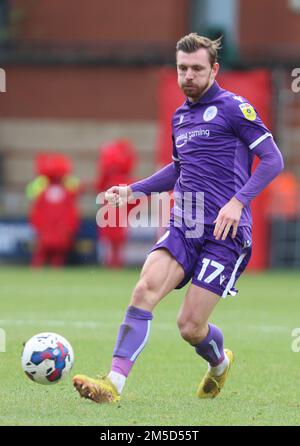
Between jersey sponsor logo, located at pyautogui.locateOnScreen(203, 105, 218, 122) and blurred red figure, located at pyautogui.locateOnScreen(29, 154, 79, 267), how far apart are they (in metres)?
13.1

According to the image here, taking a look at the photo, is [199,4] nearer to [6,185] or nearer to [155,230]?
[6,185]

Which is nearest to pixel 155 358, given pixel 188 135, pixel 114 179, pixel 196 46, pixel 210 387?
pixel 210 387

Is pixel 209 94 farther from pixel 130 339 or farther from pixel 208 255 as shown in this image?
pixel 130 339

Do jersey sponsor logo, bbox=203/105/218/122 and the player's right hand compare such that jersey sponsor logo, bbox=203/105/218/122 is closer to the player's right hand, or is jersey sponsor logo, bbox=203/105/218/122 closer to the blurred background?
the player's right hand

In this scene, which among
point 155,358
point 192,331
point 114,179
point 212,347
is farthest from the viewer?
point 114,179

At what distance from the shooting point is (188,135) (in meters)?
8.11

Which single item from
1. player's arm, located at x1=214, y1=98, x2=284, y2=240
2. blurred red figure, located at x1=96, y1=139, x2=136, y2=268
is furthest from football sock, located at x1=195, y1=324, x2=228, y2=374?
blurred red figure, located at x1=96, y1=139, x2=136, y2=268

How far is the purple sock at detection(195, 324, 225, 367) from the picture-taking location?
8148 mm

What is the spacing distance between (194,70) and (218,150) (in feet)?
1.74

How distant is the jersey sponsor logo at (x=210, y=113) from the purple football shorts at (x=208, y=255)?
70 centimetres

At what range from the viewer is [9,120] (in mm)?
27562

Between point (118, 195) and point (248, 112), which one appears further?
point (118, 195)

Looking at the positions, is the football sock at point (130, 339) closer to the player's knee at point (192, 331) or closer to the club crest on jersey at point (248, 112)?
the player's knee at point (192, 331)
